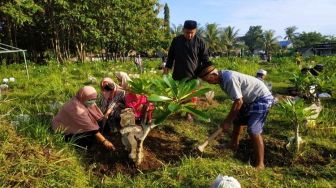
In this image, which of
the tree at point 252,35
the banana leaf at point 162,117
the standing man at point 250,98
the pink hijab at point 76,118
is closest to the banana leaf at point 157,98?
the banana leaf at point 162,117

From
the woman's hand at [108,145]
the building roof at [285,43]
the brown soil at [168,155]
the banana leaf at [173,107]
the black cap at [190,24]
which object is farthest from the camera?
the building roof at [285,43]

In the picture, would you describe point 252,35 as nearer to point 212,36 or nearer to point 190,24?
point 212,36

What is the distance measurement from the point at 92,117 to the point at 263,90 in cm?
194

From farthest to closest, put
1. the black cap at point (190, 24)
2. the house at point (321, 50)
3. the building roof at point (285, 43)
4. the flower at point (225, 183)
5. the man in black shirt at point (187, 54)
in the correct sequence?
the building roof at point (285, 43), the house at point (321, 50), the man in black shirt at point (187, 54), the black cap at point (190, 24), the flower at point (225, 183)

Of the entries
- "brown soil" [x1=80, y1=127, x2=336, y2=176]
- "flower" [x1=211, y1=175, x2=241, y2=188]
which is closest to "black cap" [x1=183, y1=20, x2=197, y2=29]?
"brown soil" [x1=80, y1=127, x2=336, y2=176]

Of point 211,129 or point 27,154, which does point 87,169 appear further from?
point 211,129

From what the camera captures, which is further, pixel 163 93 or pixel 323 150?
pixel 323 150

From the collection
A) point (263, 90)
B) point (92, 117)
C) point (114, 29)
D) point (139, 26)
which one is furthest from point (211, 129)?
point (139, 26)

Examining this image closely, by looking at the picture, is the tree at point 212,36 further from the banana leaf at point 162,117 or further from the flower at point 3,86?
the banana leaf at point 162,117

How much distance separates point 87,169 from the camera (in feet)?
12.7

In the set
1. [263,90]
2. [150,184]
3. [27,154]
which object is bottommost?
[150,184]

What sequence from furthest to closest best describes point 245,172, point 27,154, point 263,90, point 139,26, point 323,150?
point 139,26 < point 323,150 < point 263,90 < point 245,172 < point 27,154

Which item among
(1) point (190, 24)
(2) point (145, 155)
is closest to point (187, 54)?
(1) point (190, 24)

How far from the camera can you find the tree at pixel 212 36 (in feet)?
159
